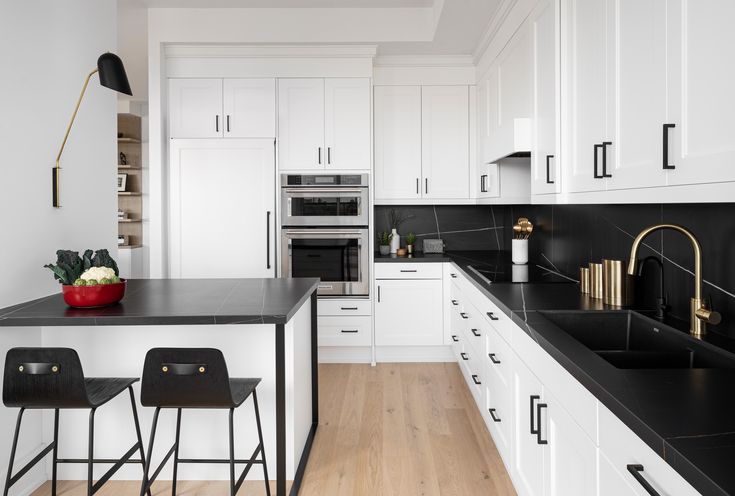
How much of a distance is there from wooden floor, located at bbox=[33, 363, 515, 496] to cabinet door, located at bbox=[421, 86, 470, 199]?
5.45 feet

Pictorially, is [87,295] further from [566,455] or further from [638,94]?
[638,94]

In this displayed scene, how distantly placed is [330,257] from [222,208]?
38.2 inches

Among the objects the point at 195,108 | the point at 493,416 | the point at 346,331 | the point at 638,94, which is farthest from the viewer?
the point at 346,331

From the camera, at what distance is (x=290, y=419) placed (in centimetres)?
252

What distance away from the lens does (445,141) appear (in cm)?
477

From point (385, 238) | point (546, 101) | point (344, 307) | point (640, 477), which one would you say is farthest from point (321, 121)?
point (640, 477)

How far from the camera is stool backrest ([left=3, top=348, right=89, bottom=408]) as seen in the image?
1.93 metres

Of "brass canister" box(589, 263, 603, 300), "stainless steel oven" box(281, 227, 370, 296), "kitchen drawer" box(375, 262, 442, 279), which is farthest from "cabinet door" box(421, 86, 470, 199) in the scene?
"brass canister" box(589, 263, 603, 300)

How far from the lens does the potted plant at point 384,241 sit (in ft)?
15.9

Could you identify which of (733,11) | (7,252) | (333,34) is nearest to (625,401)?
(733,11)

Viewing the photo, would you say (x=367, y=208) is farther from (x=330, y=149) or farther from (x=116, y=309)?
(x=116, y=309)

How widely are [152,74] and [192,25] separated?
503 millimetres

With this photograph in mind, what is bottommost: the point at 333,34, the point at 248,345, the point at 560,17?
the point at 248,345

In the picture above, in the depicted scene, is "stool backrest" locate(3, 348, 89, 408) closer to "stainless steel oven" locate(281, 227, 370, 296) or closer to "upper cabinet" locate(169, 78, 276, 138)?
"stainless steel oven" locate(281, 227, 370, 296)
